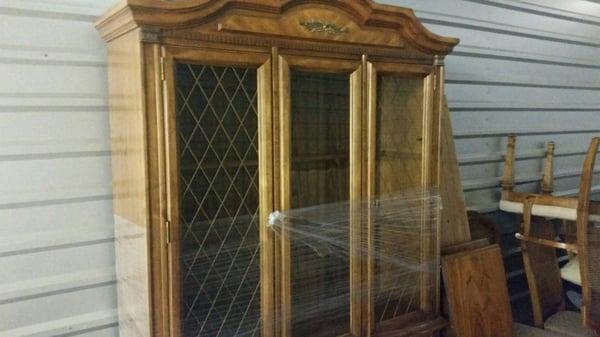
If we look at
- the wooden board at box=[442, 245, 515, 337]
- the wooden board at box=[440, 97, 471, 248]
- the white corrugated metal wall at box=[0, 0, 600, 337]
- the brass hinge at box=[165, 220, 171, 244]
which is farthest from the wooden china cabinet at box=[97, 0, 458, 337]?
the wooden board at box=[440, 97, 471, 248]

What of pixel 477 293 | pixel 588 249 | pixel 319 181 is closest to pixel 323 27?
pixel 319 181

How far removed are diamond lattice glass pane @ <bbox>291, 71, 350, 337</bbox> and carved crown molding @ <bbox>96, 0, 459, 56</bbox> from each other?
0.22m

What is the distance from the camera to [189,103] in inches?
58.9

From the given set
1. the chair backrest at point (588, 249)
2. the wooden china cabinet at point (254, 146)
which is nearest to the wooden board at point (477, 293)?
the wooden china cabinet at point (254, 146)

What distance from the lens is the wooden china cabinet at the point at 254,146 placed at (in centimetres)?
143

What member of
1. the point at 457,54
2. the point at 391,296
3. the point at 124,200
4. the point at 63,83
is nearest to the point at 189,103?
the point at 124,200

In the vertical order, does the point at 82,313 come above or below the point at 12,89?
below

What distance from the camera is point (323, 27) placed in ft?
5.47

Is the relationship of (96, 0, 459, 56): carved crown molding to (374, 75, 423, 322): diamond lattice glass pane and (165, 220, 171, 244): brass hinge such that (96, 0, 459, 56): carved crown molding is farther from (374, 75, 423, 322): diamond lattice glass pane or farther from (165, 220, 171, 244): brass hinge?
(165, 220, 171, 244): brass hinge

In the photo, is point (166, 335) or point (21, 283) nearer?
point (166, 335)

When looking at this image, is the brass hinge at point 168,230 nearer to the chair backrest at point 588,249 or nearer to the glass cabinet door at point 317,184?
the glass cabinet door at point 317,184

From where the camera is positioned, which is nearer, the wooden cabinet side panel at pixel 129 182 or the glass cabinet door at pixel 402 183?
the wooden cabinet side panel at pixel 129 182

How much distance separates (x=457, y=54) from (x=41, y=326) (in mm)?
2452

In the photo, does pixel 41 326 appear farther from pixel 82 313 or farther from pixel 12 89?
pixel 12 89
